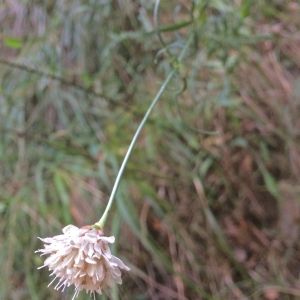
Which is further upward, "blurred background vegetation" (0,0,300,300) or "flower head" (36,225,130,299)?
"flower head" (36,225,130,299)

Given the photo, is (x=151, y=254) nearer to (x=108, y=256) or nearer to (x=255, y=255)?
(x=255, y=255)

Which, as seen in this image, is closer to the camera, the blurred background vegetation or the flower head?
the flower head

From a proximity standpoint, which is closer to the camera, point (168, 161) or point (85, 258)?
point (85, 258)

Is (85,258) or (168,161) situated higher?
(85,258)

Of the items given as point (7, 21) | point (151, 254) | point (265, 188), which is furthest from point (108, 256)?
point (7, 21)
